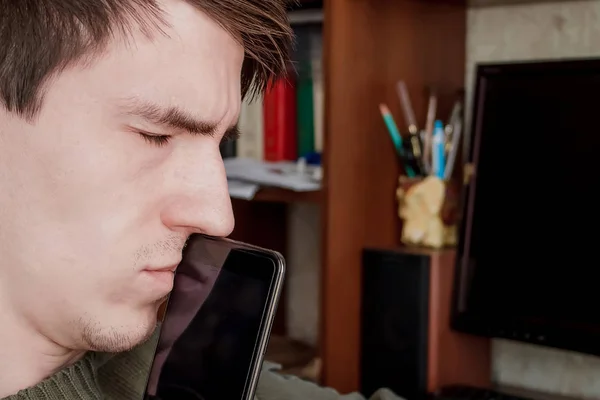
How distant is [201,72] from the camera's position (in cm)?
64

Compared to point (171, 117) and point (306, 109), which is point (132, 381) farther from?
point (306, 109)

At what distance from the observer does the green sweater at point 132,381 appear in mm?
729

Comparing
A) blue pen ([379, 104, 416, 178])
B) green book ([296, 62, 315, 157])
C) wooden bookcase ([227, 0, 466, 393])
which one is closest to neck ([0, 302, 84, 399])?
wooden bookcase ([227, 0, 466, 393])

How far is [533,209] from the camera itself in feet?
3.86

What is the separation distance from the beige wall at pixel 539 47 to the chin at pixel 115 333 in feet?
2.88

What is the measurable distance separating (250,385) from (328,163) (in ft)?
2.04

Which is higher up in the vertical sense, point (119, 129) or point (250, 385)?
point (119, 129)

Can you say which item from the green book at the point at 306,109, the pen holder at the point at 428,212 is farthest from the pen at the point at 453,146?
the green book at the point at 306,109

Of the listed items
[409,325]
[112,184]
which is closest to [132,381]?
[112,184]

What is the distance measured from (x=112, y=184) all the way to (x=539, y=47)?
2.96 feet

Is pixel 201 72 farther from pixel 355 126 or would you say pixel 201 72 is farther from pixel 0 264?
pixel 355 126

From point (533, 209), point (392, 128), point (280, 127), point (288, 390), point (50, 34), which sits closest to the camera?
point (50, 34)

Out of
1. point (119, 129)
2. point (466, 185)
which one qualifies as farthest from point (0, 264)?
point (466, 185)

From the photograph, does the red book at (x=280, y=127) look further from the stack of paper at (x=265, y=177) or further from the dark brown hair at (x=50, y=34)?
the dark brown hair at (x=50, y=34)
